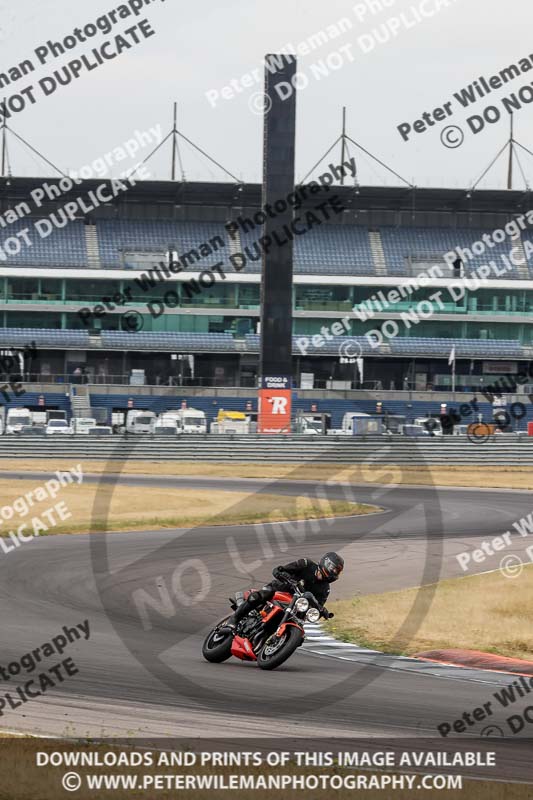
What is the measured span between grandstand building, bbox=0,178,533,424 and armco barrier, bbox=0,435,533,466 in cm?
1962

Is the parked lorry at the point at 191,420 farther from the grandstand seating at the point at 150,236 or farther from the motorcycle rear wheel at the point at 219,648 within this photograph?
the motorcycle rear wheel at the point at 219,648

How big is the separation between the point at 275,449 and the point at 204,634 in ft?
116

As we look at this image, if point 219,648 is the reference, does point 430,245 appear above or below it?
above

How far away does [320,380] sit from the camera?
74.1 m

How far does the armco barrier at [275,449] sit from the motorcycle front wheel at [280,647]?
122 feet

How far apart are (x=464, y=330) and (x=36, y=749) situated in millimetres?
70533

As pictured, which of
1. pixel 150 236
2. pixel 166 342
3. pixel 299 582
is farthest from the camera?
pixel 150 236

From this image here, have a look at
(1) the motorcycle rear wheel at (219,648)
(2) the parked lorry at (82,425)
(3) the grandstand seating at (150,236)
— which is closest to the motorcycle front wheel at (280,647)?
(1) the motorcycle rear wheel at (219,648)

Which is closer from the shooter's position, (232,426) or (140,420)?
(232,426)

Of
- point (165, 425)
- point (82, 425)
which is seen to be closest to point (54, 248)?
point (82, 425)

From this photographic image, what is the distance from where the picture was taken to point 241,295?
76562 mm

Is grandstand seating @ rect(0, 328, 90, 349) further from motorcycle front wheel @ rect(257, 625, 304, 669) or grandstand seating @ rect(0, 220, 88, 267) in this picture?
motorcycle front wheel @ rect(257, 625, 304, 669)

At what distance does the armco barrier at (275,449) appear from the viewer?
50125 millimetres

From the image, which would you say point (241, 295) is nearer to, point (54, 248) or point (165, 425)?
point (54, 248)
